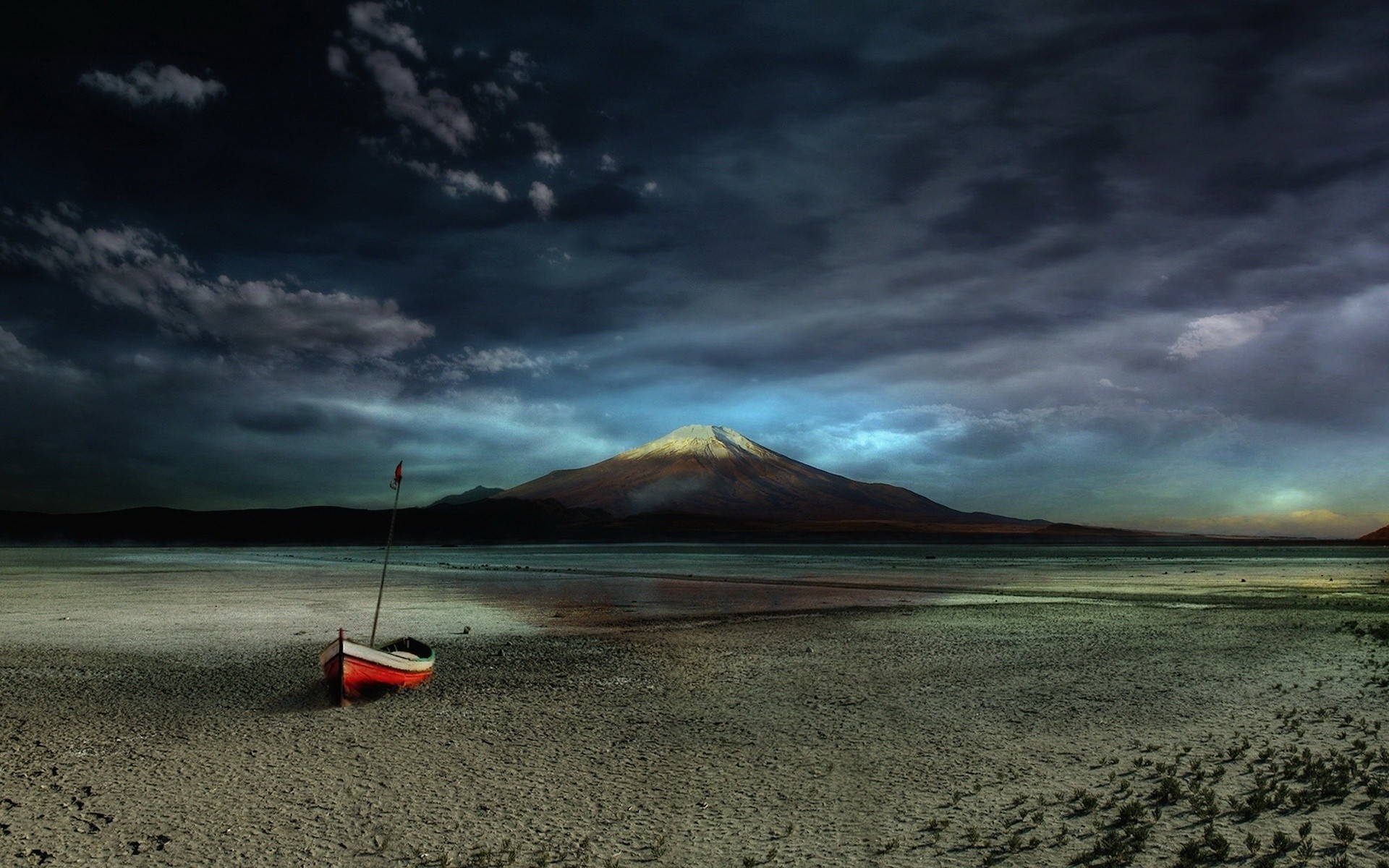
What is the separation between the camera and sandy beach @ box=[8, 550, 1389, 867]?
8750 mm

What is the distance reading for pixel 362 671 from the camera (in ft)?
49.5

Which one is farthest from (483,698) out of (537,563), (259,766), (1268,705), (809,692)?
(537,563)

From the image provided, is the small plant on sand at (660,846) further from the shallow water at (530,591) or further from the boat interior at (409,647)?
the shallow water at (530,591)

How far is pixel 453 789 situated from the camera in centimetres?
1044

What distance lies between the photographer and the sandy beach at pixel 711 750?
28.7 feet

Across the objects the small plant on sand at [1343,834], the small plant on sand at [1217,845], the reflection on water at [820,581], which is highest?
the reflection on water at [820,581]

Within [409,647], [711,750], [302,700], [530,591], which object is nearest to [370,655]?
[302,700]

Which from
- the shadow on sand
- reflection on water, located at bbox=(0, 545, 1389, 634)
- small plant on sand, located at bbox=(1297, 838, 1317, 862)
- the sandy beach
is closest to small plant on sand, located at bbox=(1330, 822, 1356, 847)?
the sandy beach

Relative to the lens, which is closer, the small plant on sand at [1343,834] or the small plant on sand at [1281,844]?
the small plant on sand at [1281,844]

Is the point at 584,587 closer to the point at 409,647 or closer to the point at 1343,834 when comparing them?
the point at 409,647

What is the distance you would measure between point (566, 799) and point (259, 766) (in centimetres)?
433

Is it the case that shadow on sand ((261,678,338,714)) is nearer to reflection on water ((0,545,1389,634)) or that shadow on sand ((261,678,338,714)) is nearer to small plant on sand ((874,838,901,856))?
reflection on water ((0,545,1389,634))

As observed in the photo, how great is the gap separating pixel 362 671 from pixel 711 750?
6.57 metres

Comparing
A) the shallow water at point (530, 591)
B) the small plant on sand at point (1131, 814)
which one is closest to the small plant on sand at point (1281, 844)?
the small plant on sand at point (1131, 814)
